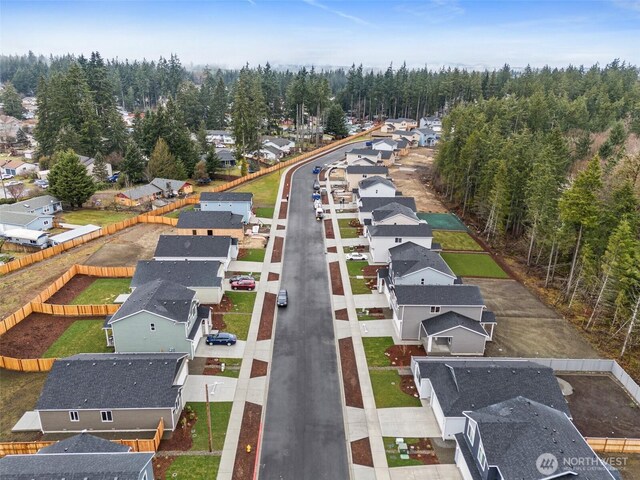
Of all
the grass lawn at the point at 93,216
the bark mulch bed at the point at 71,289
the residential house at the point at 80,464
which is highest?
the residential house at the point at 80,464

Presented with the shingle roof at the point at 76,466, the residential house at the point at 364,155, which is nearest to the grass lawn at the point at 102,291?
the shingle roof at the point at 76,466

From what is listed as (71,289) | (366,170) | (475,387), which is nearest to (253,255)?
(71,289)

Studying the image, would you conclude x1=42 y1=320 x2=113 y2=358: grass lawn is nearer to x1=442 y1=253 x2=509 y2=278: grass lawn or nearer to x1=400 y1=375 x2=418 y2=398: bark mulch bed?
x1=400 y1=375 x2=418 y2=398: bark mulch bed

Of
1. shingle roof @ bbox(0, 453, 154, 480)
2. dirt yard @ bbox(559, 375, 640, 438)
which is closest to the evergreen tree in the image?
shingle roof @ bbox(0, 453, 154, 480)

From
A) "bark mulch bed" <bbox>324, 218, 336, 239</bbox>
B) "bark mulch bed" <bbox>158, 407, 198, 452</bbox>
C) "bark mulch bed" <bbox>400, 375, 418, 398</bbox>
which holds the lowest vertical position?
"bark mulch bed" <bbox>158, 407, 198, 452</bbox>

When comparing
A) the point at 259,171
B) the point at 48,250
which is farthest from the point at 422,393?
the point at 259,171

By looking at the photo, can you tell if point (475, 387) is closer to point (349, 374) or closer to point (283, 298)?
point (349, 374)

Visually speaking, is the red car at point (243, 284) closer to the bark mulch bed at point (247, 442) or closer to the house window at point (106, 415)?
the bark mulch bed at point (247, 442)
